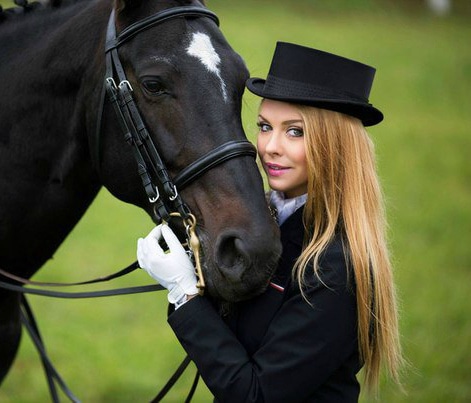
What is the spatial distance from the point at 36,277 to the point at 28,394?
2.06m

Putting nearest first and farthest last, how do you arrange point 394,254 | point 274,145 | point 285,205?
1. point 274,145
2. point 285,205
3. point 394,254

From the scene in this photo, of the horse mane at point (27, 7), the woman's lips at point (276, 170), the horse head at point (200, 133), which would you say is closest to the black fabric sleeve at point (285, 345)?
the horse head at point (200, 133)

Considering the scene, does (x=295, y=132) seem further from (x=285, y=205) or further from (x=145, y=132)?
(x=145, y=132)

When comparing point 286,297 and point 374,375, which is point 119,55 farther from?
point 374,375

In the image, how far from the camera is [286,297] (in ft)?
8.11

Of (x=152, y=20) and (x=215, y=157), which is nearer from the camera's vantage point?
(x=215, y=157)

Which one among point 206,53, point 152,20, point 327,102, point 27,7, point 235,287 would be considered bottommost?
point 235,287

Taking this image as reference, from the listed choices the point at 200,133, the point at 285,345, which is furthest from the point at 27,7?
the point at 285,345

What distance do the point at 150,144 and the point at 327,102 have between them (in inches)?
25.6

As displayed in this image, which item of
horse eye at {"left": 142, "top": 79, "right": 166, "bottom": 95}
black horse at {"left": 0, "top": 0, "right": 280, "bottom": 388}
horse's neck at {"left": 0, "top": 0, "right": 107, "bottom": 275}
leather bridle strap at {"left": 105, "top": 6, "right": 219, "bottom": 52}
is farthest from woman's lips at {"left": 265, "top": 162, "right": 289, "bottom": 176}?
horse's neck at {"left": 0, "top": 0, "right": 107, "bottom": 275}

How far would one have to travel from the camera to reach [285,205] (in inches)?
105

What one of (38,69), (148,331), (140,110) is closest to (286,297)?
(140,110)

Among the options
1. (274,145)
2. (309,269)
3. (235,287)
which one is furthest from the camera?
(274,145)

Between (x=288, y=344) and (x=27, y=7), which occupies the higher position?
(x=27, y=7)
